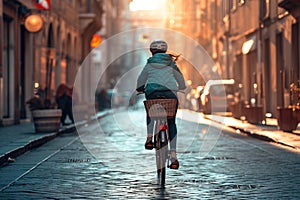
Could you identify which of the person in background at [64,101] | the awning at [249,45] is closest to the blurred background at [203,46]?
the awning at [249,45]

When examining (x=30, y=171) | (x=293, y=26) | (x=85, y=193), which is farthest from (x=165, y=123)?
(x=293, y=26)

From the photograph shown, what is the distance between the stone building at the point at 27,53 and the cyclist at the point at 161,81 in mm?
13065

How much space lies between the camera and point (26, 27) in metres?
30.2

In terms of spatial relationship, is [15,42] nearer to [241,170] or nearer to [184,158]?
[184,158]

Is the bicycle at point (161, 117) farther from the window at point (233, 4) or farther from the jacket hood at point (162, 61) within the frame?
the window at point (233, 4)

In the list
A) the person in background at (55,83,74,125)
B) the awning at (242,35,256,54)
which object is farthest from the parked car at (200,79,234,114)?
the person in background at (55,83,74,125)

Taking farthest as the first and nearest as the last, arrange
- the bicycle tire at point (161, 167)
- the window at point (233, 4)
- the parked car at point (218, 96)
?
the window at point (233, 4)
the parked car at point (218, 96)
the bicycle tire at point (161, 167)

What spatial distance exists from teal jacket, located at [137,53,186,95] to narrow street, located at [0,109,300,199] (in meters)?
1.23

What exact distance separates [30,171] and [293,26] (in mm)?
18542

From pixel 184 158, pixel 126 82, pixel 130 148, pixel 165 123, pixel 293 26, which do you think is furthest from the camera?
pixel 126 82

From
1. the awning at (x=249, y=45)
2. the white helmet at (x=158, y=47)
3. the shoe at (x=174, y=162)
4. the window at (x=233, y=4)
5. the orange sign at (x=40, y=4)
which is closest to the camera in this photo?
the shoe at (x=174, y=162)

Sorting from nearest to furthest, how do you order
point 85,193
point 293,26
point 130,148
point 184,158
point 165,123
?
point 85,193 < point 165,123 < point 184,158 < point 130,148 < point 293,26

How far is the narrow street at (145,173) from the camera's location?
9.59m

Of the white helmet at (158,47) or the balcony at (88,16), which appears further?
the balcony at (88,16)
